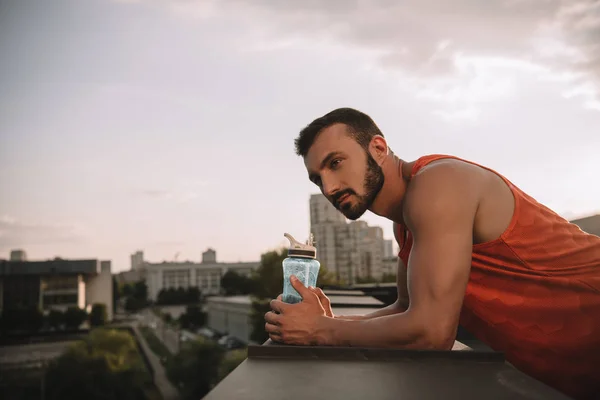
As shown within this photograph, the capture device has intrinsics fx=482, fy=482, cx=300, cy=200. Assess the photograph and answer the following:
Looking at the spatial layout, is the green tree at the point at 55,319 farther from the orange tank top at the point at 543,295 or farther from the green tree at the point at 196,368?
the orange tank top at the point at 543,295

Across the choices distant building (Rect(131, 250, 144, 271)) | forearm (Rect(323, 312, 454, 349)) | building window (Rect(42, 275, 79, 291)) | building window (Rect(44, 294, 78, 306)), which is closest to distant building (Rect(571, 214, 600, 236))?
forearm (Rect(323, 312, 454, 349))

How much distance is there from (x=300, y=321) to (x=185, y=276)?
405 feet

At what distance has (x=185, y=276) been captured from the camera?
395ft

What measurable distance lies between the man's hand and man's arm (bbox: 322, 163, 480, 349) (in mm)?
35

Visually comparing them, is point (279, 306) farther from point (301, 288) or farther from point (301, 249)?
point (301, 249)

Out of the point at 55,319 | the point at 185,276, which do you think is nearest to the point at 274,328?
the point at 55,319

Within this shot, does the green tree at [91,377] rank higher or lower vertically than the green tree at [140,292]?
lower

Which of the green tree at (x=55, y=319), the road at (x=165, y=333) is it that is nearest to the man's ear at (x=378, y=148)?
the road at (x=165, y=333)

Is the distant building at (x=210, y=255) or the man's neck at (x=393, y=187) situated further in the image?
the distant building at (x=210, y=255)

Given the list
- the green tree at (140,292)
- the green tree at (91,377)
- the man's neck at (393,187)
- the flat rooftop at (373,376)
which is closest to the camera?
Result: the flat rooftop at (373,376)

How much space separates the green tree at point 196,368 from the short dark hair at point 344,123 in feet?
140

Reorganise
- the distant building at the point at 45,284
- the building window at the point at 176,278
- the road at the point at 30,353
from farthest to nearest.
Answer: the building window at the point at 176,278, the distant building at the point at 45,284, the road at the point at 30,353

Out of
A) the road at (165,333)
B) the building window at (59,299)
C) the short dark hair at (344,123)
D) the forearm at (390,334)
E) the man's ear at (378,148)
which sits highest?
the short dark hair at (344,123)

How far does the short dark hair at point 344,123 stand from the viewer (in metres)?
2.17
